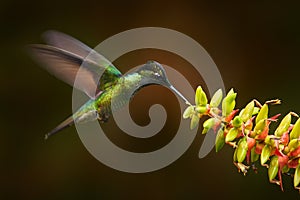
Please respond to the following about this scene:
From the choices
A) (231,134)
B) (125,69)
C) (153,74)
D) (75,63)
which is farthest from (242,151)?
(125,69)

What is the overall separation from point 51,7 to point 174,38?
28.7 inches

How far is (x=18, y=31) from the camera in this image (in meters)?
3.05

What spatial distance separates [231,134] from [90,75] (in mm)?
555

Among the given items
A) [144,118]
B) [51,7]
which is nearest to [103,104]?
[144,118]

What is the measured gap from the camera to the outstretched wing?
135cm

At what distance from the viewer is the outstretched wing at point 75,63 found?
4.44 feet

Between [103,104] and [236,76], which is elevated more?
[236,76]

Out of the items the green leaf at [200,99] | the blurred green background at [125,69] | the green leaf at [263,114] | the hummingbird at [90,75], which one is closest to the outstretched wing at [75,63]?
the hummingbird at [90,75]

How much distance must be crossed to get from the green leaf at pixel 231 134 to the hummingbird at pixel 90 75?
289mm

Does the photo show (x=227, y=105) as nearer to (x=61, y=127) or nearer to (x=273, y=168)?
(x=273, y=168)

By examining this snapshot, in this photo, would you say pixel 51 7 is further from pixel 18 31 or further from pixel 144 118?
pixel 144 118

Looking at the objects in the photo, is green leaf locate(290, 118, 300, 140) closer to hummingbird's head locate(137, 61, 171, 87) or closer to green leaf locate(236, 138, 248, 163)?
green leaf locate(236, 138, 248, 163)

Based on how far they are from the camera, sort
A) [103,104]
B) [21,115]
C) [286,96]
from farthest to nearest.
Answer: [21,115], [286,96], [103,104]

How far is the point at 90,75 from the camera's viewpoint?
1.44 m
